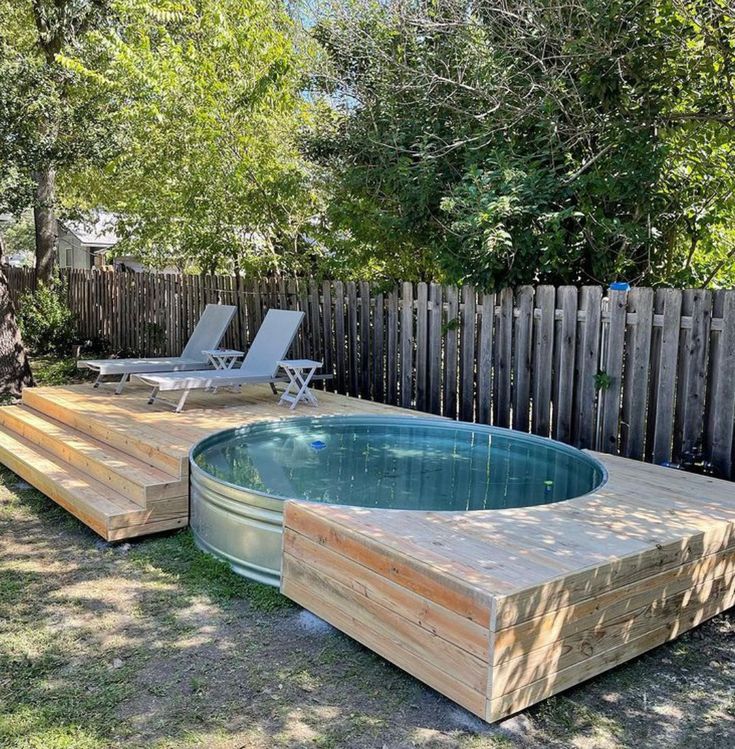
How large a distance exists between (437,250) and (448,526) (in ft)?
12.9

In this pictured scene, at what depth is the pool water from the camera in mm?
5047

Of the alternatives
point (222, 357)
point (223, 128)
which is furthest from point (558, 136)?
point (223, 128)

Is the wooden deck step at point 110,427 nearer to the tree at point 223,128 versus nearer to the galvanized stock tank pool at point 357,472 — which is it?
the galvanized stock tank pool at point 357,472

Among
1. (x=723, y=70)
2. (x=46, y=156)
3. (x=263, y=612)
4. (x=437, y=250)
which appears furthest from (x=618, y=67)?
(x=46, y=156)

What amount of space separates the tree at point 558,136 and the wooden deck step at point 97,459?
3266mm

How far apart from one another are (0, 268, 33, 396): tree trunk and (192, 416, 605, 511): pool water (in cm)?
477

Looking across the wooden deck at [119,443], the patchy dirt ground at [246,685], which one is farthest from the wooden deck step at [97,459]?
the patchy dirt ground at [246,685]

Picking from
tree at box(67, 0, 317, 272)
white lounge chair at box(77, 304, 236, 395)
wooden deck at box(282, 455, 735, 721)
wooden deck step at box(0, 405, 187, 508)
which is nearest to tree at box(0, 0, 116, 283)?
tree at box(67, 0, 317, 272)

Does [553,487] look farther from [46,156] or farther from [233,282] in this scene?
[46,156]

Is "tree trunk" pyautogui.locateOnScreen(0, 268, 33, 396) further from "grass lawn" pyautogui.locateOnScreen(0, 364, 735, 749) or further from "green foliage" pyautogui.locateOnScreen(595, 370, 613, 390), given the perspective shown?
"green foliage" pyautogui.locateOnScreen(595, 370, 613, 390)

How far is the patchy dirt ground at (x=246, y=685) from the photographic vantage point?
9.42ft

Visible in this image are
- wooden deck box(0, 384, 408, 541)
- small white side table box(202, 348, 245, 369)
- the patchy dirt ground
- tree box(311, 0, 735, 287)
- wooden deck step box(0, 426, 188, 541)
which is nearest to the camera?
the patchy dirt ground

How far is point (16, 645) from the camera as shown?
3.52 m

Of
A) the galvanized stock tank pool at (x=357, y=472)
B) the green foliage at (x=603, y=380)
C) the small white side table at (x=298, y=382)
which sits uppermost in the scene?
the green foliage at (x=603, y=380)
